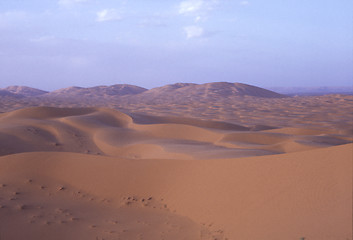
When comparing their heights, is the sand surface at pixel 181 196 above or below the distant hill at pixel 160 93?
below

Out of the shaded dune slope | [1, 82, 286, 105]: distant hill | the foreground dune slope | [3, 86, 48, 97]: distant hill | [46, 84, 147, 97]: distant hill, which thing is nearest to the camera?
the foreground dune slope

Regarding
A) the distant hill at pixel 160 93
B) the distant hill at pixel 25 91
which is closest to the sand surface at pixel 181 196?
the distant hill at pixel 160 93

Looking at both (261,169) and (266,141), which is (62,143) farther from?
(261,169)

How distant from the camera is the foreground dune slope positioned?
303 centimetres

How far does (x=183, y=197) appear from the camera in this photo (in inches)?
162

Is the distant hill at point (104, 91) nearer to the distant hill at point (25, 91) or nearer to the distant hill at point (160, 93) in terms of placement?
the distant hill at point (160, 93)

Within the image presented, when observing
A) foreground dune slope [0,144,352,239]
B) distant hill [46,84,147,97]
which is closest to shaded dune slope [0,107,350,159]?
foreground dune slope [0,144,352,239]

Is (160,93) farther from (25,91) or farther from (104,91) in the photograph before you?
(25,91)

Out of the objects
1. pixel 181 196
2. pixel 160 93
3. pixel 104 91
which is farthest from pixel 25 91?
pixel 181 196

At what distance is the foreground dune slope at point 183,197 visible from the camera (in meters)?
3.03

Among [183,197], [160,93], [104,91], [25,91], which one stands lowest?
[183,197]

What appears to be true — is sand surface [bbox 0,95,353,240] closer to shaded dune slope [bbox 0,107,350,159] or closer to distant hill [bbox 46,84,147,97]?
shaded dune slope [bbox 0,107,350,159]

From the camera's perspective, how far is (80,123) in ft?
35.8

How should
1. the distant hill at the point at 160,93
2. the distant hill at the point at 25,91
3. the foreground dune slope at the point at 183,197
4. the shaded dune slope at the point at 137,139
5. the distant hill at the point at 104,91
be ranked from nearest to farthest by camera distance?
the foreground dune slope at the point at 183,197
the shaded dune slope at the point at 137,139
the distant hill at the point at 160,93
the distant hill at the point at 104,91
the distant hill at the point at 25,91
